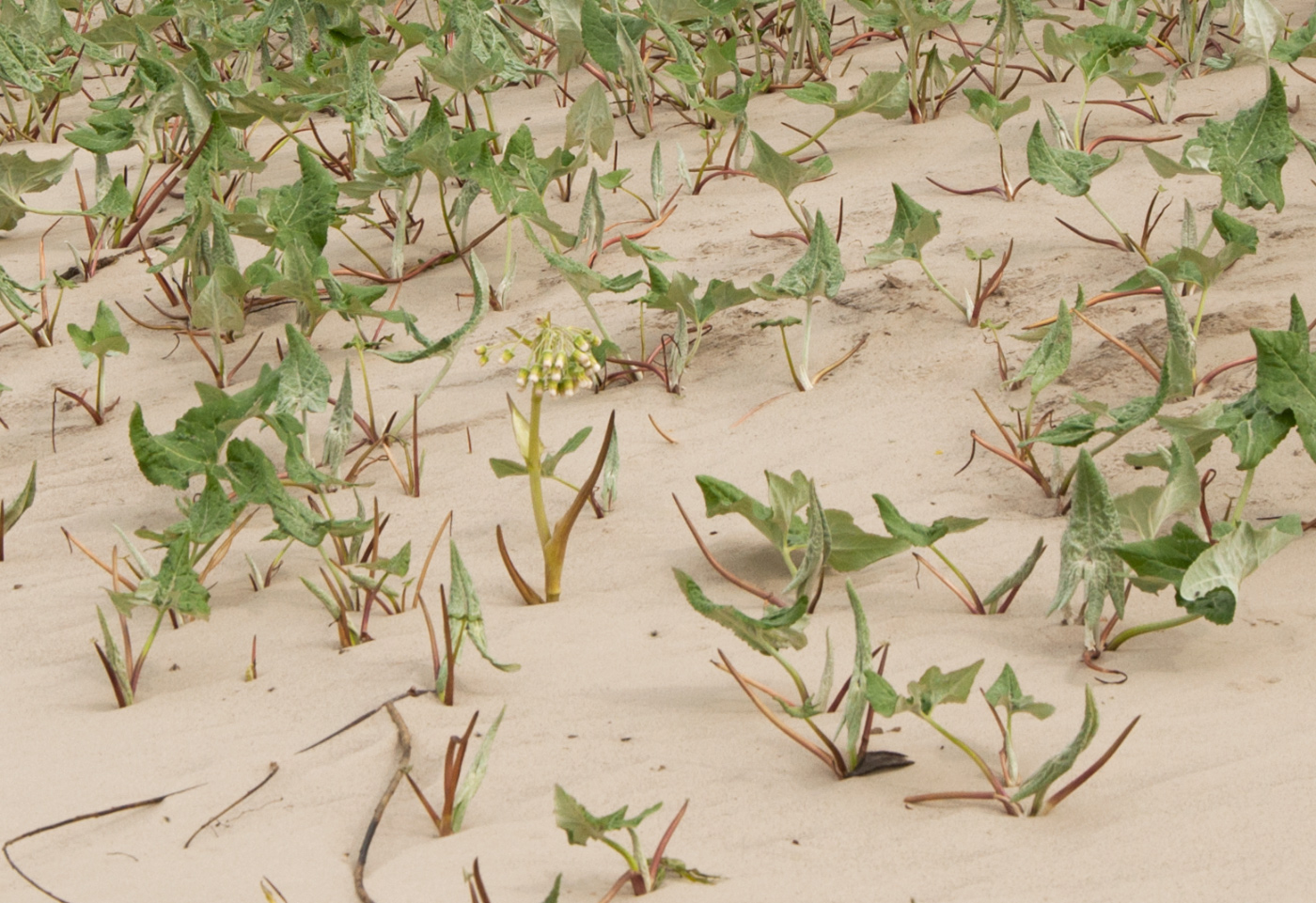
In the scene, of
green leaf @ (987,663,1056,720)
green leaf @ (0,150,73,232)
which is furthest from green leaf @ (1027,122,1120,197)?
green leaf @ (0,150,73,232)

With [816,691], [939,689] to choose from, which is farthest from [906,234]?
[939,689]

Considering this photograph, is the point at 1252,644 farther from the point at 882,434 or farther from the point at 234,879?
the point at 234,879

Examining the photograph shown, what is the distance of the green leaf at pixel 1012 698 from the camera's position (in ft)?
4.57

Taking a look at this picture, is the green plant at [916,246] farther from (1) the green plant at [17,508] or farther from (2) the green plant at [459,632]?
(1) the green plant at [17,508]

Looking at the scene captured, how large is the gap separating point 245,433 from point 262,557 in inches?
20.6

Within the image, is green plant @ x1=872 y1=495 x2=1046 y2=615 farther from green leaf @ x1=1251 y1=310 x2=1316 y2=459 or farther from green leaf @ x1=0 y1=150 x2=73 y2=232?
green leaf @ x1=0 y1=150 x2=73 y2=232

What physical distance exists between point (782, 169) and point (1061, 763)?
1667 millimetres

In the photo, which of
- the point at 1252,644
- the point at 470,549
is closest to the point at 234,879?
the point at 470,549

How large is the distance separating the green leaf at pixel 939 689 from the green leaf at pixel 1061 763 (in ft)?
0.37

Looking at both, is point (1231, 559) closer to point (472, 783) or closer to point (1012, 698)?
point (1012, 698)

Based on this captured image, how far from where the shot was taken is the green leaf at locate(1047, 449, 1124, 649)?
5.40ft

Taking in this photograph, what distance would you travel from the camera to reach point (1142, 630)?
1.65 m

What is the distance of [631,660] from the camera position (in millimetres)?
1779

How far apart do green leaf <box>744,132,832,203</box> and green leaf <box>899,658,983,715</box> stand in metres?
1.48
